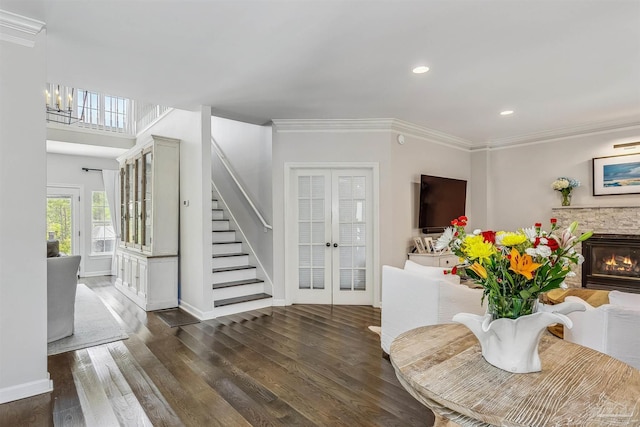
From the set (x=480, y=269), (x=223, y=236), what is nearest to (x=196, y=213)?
(x=223, y=236)

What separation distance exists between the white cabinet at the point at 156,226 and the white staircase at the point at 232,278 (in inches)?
25.4

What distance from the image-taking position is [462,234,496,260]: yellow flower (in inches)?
47.9

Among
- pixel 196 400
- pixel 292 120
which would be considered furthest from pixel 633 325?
pixel 292 120

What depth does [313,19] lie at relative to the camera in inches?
95.7

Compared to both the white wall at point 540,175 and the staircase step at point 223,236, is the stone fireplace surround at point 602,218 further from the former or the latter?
the staircase step at point 223,236

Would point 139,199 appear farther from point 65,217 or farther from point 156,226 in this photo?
point 65,217

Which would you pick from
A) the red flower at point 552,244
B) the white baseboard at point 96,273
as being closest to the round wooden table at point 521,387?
the red flower at point 552,244

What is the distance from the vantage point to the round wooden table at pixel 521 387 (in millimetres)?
996

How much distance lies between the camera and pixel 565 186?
5.29 m

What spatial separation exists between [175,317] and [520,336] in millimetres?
4078

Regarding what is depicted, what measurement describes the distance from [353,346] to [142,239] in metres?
3.51

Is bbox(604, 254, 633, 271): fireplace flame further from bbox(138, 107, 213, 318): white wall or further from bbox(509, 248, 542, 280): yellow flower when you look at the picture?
bbox(138, 107, 213, 318): white wall

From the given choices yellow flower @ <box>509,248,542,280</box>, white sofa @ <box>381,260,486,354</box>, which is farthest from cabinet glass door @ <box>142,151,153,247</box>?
yellow flower @ <box>509,248,542,280</box>

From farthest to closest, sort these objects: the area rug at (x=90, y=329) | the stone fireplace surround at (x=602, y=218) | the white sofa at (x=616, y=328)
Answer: the stone fireplace surround at (x=602, y=218) < the area rug at (x=90, y=329) < the white sofa at (x=616, y=328)
